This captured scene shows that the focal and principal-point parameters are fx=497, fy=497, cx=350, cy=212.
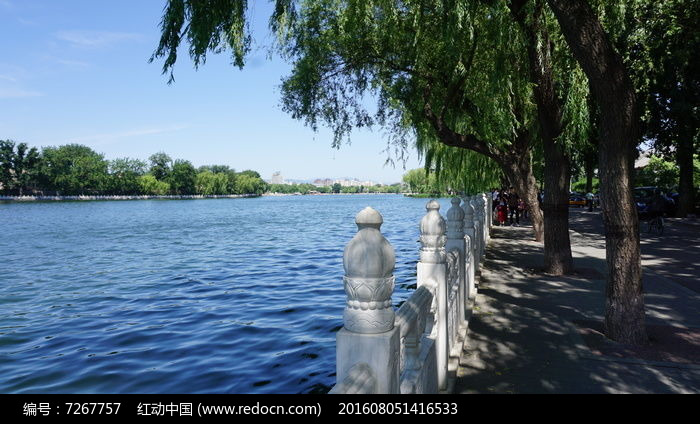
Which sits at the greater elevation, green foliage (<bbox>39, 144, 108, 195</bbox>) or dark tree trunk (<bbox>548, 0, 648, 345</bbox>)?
green foliage (<bbox>39, 144, 108, 195</bbox>)

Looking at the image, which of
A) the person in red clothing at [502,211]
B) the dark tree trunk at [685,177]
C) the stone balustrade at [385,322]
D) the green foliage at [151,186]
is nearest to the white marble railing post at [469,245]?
the stone balustrade at [385,322]

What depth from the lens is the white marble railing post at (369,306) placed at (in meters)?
2.13

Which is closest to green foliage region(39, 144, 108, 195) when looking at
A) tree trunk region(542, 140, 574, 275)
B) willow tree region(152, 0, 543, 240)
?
willow tree region(152, 0, 543, 240)

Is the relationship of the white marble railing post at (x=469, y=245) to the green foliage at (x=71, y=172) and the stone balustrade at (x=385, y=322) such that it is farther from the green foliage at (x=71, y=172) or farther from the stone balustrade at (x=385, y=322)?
the green foliage at (x=71, y=172)

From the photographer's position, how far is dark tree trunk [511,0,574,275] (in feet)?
30.6

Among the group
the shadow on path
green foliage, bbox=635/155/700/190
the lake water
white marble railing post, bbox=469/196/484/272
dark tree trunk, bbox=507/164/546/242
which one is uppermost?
green foliage, bbox=635/155/700/190

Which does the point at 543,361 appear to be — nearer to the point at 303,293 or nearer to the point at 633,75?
the point at 303,293

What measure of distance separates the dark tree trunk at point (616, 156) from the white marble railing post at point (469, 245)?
77.2 inches

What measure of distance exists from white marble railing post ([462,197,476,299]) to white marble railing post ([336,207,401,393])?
5.10 metres

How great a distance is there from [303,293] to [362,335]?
1087 cm

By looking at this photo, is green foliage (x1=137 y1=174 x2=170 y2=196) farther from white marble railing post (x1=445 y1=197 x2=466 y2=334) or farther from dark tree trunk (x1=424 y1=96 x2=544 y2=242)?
white marble railing post (x1=445 y1=197 x2=466 y2=334)
